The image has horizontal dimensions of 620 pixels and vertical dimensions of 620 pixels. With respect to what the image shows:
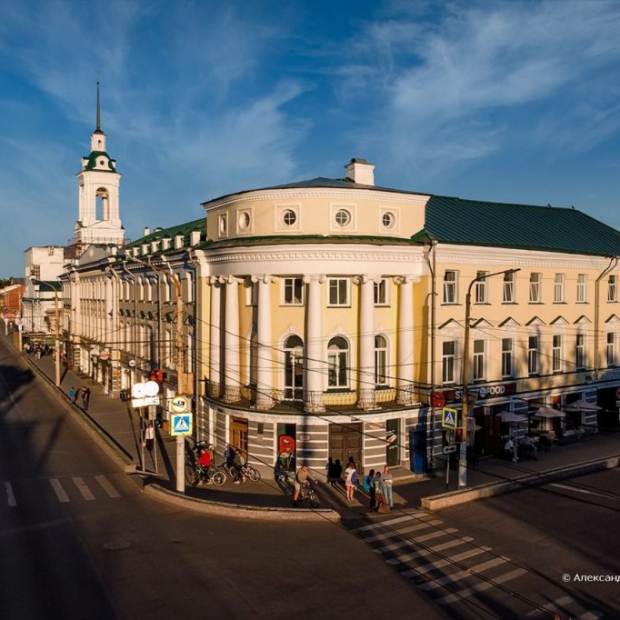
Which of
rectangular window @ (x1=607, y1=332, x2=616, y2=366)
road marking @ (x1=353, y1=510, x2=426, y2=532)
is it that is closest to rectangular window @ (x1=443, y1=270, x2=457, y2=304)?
road marking @ (x1=353, y1=510, x2=426, y2=532)

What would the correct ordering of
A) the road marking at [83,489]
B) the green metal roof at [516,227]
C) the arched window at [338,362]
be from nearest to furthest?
the road marking at [83,489] < the arched window at [338,362] < the green metal roof at [516,227]

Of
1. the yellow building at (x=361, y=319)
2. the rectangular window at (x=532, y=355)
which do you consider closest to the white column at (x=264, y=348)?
the yellow building at (x=361, y=319)

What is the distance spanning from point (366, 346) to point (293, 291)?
13.6 ft

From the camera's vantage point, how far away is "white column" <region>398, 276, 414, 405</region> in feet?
99.2

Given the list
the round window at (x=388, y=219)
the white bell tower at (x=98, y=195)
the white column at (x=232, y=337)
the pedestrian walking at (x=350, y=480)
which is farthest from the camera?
the white bell tower at (x=98, y=195)

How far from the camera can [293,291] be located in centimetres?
2931

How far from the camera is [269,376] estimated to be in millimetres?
29219

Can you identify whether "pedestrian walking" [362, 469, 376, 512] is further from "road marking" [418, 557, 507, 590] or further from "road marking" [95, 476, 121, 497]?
"road marking" [95, 476, 121, 497]

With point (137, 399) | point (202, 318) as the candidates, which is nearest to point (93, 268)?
point (202, 318)

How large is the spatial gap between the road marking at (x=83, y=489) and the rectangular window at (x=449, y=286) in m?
18.1

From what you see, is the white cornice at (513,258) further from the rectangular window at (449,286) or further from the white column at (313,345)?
the white column at (313,345)

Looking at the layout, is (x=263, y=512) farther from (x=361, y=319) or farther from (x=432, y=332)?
(x=432, y=332)

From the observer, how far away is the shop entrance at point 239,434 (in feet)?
97.8

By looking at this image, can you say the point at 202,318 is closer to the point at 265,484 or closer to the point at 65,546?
the point at 265,484
